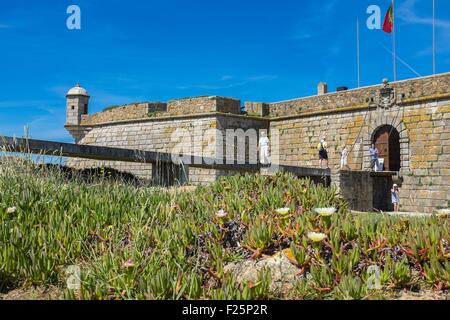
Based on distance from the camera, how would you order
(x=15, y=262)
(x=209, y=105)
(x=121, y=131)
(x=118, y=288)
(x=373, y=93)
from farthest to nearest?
(x=121, y=131)
(x=209, y=105)
(x=373, y=93)
(x=15, y=262)
(x=118, y=288)

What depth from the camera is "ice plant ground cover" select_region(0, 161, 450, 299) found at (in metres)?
3.10

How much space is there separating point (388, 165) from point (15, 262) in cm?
1736

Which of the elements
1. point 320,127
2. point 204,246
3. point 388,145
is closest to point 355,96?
point 320,127

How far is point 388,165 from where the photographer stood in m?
19.1

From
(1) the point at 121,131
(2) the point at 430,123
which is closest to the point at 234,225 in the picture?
(2) the point at 430,123

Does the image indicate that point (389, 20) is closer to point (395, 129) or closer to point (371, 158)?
point (395, 129)

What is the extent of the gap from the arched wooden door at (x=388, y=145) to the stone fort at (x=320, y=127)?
0.04m

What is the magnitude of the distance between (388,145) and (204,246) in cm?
1663

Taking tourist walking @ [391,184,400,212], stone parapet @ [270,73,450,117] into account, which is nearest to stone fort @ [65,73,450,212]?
stone parapet @ [270,73,450,117]

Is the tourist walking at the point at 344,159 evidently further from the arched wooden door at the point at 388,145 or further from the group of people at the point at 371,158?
the arched wooden door at the point at 388,145

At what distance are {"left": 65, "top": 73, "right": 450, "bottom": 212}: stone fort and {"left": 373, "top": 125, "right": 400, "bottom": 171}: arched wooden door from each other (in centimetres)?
4

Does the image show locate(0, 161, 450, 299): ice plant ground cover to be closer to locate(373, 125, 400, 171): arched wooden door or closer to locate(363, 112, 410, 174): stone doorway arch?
locate(363, 112, 410, 174): stone doorway arch
